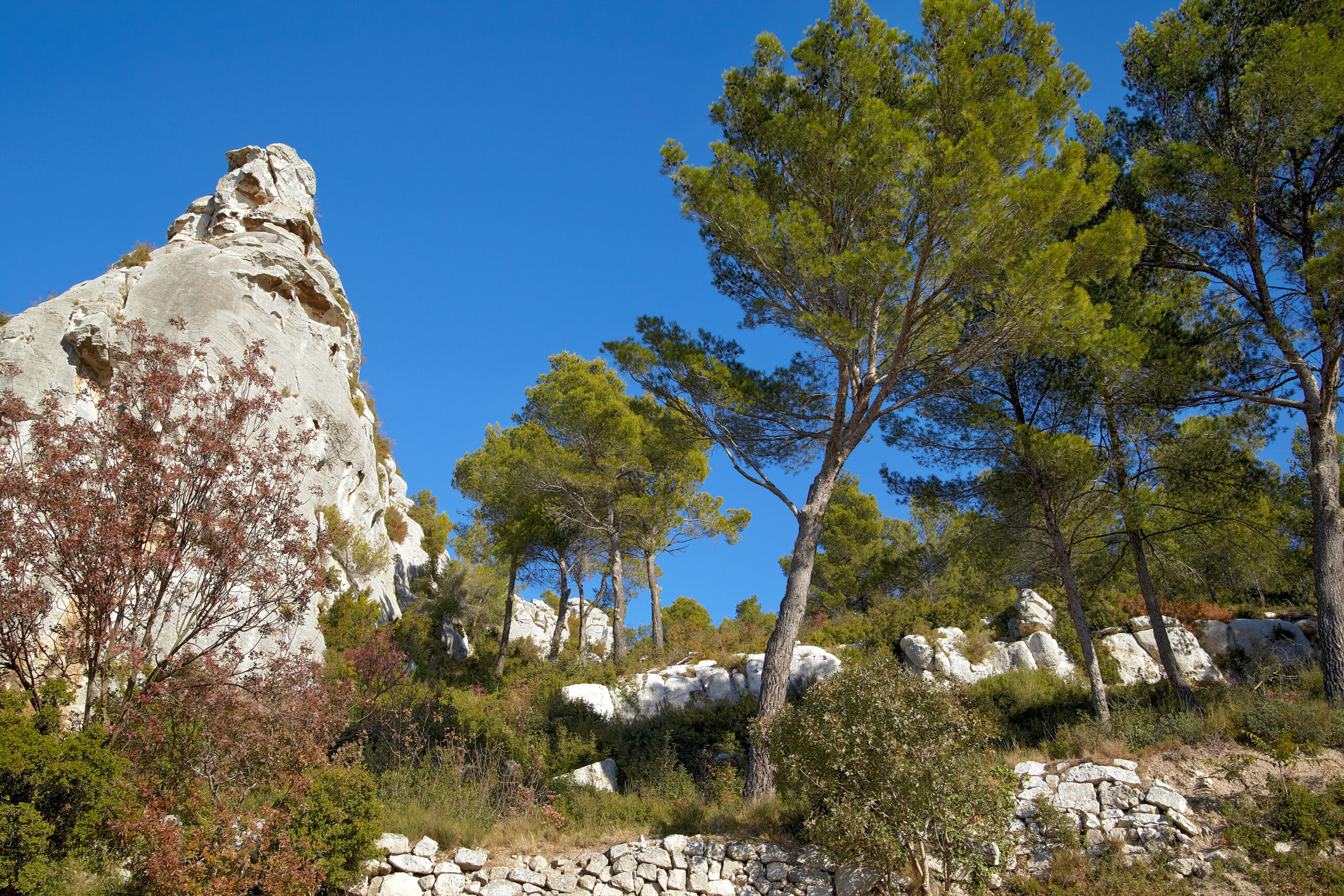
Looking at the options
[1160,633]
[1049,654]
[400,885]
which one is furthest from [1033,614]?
[400,885]

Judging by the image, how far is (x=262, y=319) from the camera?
18125 millimetres

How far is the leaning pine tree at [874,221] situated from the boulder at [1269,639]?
792 cm

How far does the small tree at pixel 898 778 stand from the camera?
242 inches

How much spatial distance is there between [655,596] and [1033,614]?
9540 millimetres

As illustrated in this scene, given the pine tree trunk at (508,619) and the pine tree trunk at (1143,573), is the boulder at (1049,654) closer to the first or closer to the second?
the pine tree trunk at (1143,573)

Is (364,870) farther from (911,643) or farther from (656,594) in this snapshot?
(656,594)

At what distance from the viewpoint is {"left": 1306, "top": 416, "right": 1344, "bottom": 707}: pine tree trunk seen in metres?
8.86

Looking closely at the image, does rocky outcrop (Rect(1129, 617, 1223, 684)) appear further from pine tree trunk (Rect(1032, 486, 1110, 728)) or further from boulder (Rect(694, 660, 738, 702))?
boulder (Rect(694, 660, 738, 702))

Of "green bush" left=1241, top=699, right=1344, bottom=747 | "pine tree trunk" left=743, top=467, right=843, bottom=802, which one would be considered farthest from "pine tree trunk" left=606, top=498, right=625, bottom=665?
"green bush" left=1241, top=699, right=1344, bottom=747

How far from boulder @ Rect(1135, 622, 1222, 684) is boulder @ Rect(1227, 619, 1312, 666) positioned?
56 centimetres

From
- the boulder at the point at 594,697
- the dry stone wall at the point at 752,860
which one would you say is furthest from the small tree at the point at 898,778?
the boulder at the point at 594,697

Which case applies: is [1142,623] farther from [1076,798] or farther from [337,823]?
[337,823]

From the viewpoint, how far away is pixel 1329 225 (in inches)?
385

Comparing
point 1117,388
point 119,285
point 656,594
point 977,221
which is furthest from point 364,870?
point 119,285
